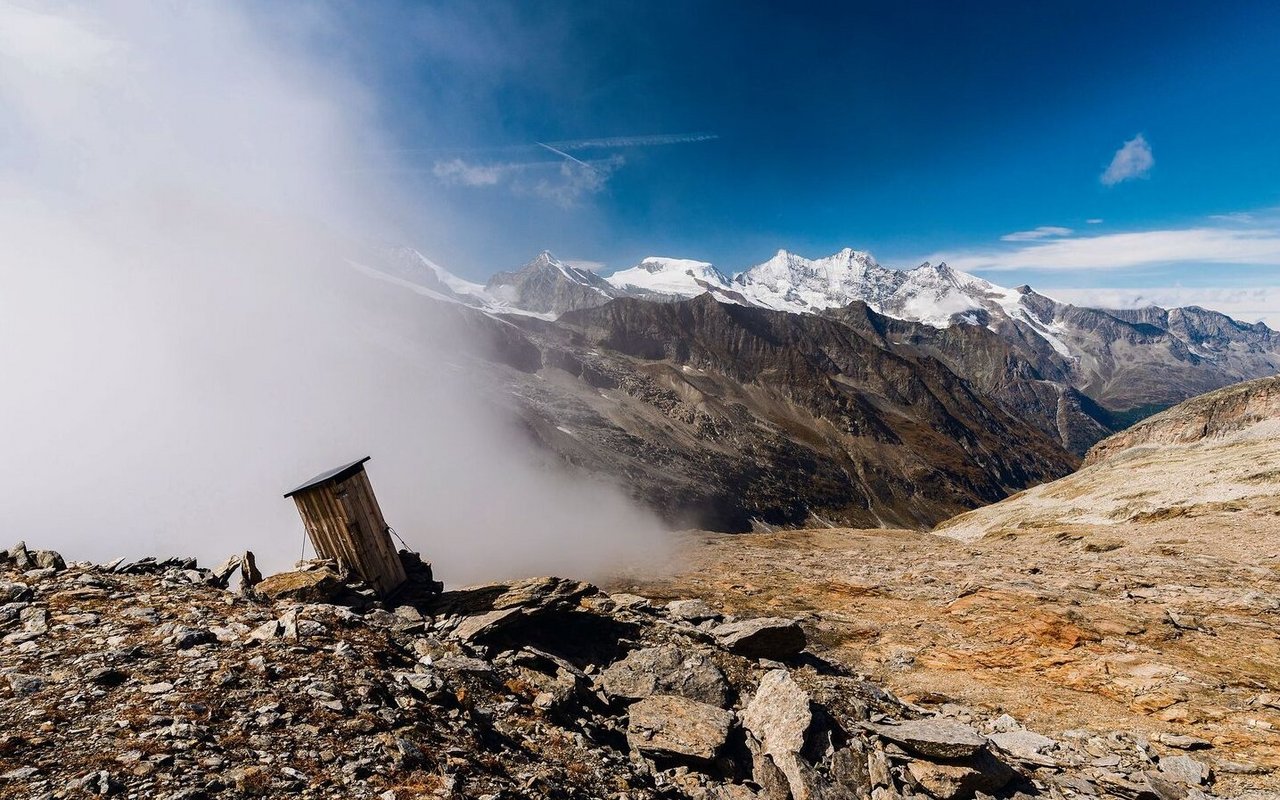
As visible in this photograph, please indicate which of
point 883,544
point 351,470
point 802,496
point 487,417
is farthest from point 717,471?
point 351,470

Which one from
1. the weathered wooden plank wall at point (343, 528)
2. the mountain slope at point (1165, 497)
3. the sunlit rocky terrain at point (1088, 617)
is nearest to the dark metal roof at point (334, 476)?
the weathered wooden plank wall at point (343, 528)

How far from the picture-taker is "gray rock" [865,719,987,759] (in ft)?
34.3

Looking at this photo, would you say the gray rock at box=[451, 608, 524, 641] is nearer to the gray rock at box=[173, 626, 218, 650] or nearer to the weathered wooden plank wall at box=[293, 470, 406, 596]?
the weathered wooden plank wall at box=[293, 470, 406, 596]

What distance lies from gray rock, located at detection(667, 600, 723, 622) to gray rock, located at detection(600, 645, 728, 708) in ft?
12.8

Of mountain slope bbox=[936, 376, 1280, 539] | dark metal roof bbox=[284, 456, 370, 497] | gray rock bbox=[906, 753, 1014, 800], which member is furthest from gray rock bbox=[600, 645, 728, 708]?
mountain slope bbox=[936, 376, 1280, 539]

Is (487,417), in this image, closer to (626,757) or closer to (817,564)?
(817,564)

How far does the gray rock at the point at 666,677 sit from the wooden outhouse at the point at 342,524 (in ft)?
24.8

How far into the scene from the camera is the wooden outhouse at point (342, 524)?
15438 millimetres

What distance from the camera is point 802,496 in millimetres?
199125

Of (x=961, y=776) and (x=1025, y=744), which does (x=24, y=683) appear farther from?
(x=1025, y=744)

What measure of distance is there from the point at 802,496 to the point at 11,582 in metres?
203

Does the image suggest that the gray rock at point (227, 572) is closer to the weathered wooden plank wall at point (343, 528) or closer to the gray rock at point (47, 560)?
the weathered wooden plank wall at point (343, 528)

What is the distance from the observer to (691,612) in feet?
58.9

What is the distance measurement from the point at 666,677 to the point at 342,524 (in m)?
9.75
